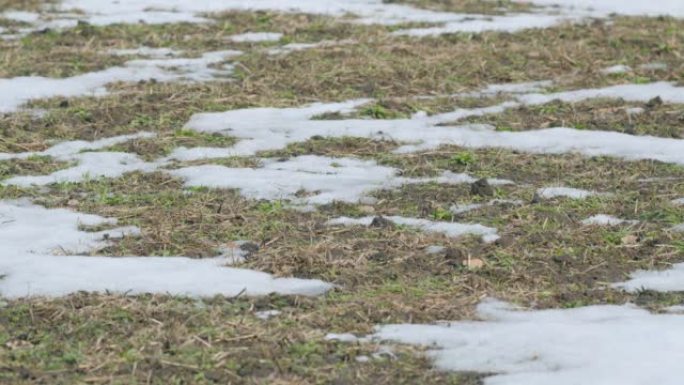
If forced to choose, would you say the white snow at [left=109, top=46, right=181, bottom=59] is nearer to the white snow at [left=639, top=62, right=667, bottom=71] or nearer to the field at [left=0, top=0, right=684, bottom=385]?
the field at [left=0, top=0, right=684, bottom=385]

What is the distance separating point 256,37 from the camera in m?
10.7

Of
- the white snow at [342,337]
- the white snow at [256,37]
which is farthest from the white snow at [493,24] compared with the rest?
the white snow at [342,337]

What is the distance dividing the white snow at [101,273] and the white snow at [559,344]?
68cm

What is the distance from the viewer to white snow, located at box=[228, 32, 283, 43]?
416 inches

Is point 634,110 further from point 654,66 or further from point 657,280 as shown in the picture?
point 657,280

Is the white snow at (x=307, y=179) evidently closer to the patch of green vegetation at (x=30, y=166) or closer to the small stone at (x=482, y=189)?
the small stone at (x=482, y=189)

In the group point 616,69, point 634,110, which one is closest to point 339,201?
point 634,110

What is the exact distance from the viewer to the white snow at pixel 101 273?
516 cm

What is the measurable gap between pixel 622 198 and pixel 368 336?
225 centimetres

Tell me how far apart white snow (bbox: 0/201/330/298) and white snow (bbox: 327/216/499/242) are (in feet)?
2.70

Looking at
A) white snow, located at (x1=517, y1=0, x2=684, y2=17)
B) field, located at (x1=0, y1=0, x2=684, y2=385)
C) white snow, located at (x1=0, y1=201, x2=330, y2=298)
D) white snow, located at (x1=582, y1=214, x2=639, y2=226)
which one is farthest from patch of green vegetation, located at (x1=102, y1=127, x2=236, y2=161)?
white snow, located at (x1=517, y1=0, x2=684, y2=17)

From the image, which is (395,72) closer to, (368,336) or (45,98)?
(45,98)

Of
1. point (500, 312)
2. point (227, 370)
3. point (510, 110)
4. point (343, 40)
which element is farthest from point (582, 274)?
point (343, 40)

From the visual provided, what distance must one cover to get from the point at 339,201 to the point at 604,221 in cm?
126
